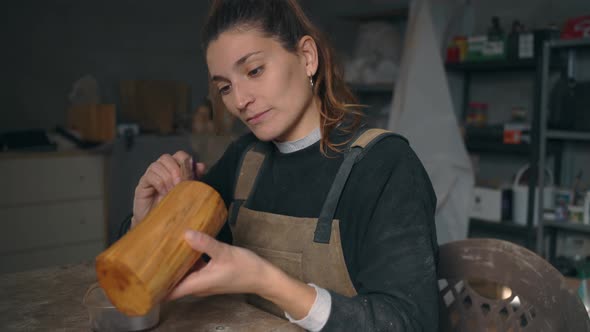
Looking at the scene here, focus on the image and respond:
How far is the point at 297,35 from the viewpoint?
1056 millimetres

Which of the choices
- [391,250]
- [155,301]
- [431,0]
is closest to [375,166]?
[391,250]

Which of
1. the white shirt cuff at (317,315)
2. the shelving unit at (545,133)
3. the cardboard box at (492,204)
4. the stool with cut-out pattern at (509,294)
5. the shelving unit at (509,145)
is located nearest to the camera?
the white shirt cuff at (317,315)

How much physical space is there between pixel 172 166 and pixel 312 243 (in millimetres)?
304

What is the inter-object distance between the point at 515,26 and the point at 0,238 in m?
2.93

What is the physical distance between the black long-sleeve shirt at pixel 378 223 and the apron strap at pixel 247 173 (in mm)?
48

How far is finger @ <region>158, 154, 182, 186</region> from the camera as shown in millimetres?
1046

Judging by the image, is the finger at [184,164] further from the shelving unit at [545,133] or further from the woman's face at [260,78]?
the shelving unit at [545,133]

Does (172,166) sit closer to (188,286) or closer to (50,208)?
(188,286)

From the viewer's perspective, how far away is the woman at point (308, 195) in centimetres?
80

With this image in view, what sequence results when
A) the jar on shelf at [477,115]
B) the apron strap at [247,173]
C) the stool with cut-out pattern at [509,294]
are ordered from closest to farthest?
the stool with cut-out pattern at [509,294], the apron strap at [247,173], the jar on shelf at [477,115]

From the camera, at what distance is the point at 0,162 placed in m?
2.71

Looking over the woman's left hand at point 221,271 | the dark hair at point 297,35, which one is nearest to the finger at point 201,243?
the woman's left hand at point 221,271

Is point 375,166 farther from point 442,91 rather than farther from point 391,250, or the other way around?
point 442,91

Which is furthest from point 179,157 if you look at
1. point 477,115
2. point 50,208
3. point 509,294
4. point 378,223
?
point 477,115
